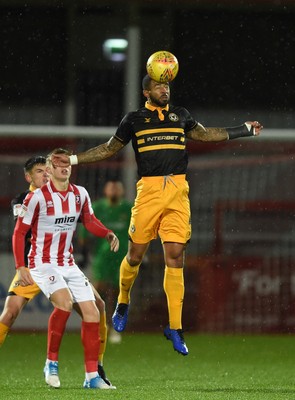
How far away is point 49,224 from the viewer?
9578 mm

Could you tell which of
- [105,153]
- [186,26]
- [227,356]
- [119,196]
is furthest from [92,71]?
[105,153]

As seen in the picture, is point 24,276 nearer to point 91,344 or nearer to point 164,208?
point 91,344

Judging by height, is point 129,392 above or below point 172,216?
below

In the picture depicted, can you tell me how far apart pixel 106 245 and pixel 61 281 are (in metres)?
5.46

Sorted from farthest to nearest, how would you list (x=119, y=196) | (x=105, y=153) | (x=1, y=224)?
1. (x=1, y=224)
2. (x=119, y=196)
3. (x=105, y=153)

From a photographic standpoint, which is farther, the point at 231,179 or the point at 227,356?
the point at 231,179

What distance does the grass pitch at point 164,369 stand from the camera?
9109 millimetres

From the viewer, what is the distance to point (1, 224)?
1544 cm

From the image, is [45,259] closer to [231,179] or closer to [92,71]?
[231,179]

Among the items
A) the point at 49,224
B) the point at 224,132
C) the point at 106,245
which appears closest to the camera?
the point at 49,224

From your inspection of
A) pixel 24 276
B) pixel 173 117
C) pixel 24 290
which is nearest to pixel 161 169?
pixel 173 117

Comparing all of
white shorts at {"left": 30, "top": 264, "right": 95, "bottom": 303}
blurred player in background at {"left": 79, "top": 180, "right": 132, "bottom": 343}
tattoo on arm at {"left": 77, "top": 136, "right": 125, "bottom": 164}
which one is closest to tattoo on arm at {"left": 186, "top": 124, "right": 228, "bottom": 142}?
tattoo on arm at {"left": 77, "top": 136, "right": 125, "bottom": 164}

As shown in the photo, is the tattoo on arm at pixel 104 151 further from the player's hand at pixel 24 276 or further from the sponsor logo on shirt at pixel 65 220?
the player's hand at pixel 24 276

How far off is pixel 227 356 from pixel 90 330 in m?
3.73
